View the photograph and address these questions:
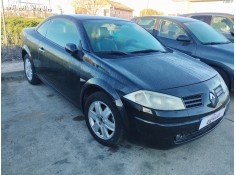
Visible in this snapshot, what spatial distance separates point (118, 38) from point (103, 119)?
122cm

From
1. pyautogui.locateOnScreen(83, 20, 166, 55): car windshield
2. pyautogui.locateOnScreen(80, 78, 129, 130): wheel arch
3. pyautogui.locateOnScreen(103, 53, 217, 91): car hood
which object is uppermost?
pyautogui.locateOnScreen(83, 20, 166, 55): car windshield

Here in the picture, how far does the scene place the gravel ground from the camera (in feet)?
7.50

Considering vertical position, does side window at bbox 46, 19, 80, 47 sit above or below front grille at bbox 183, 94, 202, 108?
above

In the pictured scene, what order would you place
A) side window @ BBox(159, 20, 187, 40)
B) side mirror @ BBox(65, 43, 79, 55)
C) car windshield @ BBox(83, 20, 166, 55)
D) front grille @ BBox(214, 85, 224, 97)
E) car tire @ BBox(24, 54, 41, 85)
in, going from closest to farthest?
front grille @ BBox(214, 85, 224, 97) → side mirror @ BBox(65, 43, 79, 55) → car windshield @ BBox(83, 20, 166, 55) → car tire @ BBox(24, 54, 41, 85) → side window @ BBox(159, 20, 187, 40)

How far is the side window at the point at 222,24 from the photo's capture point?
6.20 m

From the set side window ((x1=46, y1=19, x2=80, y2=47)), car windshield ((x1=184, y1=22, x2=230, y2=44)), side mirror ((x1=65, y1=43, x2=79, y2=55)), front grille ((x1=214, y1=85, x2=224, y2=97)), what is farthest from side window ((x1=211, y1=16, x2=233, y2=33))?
side mirror ((x1=65, y1=43, x2=79, y2=55))

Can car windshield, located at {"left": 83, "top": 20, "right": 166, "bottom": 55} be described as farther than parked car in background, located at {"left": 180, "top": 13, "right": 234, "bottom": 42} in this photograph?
No

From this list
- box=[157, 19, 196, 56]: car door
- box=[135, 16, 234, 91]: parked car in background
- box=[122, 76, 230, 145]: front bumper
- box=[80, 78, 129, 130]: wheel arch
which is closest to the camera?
box=[122, 76, 230, 145]: front bumper

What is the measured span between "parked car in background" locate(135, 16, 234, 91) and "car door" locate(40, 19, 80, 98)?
158 centimetres

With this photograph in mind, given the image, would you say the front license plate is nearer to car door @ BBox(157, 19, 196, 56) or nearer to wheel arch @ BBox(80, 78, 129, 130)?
wheel arch @ BBox(80, 78, 129, 130)

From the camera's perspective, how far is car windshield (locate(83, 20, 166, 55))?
286 cm

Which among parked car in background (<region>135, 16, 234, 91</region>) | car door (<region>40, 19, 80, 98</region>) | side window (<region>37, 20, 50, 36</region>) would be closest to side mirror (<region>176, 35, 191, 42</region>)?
parked car in background (<region>135, 16, 234, 91</region>)

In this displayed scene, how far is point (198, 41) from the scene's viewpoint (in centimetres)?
450

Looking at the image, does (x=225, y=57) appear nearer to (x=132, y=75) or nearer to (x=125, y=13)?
(x=132, y=75)
